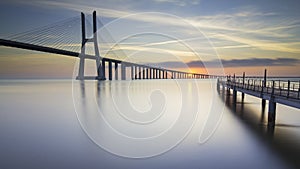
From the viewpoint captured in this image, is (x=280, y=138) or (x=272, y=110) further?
(x=272, y=110)

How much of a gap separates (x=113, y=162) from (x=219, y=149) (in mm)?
3381

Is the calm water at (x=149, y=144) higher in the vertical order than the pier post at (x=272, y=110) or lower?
lower

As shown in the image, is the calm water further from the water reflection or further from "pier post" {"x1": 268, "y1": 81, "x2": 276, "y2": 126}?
"pier post" {"x1": 268, "y1": 81, "x2": 276, "y2": 126}

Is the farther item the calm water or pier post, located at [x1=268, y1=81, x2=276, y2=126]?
pier post, located at [x1=268, y1=81, x2=276, y2=126]

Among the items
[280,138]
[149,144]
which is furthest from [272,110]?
[149,144]

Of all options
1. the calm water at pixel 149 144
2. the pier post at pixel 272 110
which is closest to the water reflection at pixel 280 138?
the calm water at pixel 149 144

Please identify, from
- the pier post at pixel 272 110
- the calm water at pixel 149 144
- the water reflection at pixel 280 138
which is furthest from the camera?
the pier post at pixel 272 110

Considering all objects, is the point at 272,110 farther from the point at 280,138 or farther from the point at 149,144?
the point at 149,144

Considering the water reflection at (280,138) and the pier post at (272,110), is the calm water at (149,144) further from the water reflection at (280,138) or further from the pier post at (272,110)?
the pier post at (272,110)

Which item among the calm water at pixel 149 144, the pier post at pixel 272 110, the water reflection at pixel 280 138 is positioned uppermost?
the pier post at pixel 272 110

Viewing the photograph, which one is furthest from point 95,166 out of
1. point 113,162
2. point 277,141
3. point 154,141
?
point 277,141

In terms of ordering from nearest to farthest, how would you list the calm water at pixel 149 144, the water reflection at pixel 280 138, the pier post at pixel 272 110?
the calm water at pixel 149 144 → the water reflection at pixel 280 138 → the pier post at pixel 272 110

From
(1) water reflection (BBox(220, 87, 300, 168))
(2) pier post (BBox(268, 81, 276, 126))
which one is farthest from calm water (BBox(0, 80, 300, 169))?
(2) pier post (BBox(268, 81, 276, 126))

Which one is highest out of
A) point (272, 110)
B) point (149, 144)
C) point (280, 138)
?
point (272, 110)
